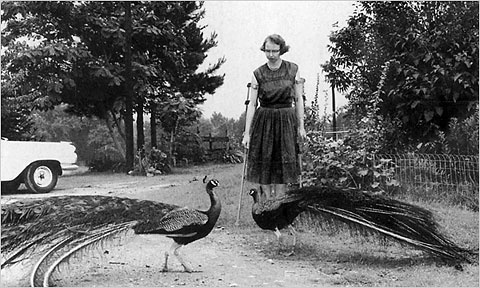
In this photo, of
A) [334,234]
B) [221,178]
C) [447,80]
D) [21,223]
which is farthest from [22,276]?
[447,80]

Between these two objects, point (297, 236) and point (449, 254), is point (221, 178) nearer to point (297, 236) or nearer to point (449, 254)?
point (297, 236)

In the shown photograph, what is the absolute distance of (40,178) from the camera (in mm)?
2221

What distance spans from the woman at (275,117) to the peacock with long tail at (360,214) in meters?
0.09

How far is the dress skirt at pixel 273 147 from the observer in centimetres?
233

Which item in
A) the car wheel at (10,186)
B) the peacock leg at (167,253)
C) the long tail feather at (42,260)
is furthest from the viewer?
the car wheel at (10,186)

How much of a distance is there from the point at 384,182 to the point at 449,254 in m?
0.70

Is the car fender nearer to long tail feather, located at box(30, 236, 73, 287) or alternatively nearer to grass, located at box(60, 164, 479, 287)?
grass, located at box(60, 164, 479, 287)

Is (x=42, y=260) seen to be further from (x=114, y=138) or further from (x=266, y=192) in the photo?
(x=266, y=192)

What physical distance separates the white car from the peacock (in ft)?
0.35

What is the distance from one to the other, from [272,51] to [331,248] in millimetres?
903

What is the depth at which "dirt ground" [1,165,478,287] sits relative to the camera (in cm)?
202

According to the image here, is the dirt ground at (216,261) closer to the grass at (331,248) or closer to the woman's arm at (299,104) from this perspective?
the grass at (331,248)

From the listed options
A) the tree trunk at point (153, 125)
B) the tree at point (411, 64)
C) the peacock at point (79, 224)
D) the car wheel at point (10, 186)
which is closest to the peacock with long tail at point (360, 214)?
the peacock at point (79, 224)

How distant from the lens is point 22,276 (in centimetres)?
200
